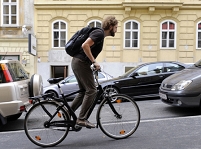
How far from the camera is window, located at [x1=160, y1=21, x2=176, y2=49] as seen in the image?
69.6 feet

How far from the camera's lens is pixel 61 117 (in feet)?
15.3

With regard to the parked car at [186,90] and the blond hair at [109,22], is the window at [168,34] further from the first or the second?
the blond hair at [109,22]

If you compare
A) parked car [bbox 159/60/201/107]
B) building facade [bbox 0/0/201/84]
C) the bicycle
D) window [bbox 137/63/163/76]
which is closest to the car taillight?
the bicycle

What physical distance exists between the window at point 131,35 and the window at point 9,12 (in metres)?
7.94

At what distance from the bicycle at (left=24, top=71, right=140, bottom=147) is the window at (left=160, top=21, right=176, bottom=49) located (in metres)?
17.1

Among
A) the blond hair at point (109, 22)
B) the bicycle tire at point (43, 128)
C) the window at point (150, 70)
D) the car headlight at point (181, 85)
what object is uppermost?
the blond hair at point (109, 22)

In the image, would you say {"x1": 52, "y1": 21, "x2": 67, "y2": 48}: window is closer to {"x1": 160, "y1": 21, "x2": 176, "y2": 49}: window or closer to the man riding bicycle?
{"x1": 160, "y1": 21, "x2": 176, "y2": 49}: window

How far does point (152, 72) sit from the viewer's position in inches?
463

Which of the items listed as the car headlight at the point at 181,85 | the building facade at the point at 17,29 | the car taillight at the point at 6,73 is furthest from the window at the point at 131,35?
the car taillight at the point at 6,73

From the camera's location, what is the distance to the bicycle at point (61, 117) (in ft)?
15.1

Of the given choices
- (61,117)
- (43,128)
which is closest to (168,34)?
(61,117)

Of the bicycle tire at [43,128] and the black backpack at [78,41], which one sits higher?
the black backpack at [78,41]

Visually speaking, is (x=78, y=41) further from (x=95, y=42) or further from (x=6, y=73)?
(x=6, y=73)

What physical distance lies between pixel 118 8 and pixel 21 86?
15.9 m
